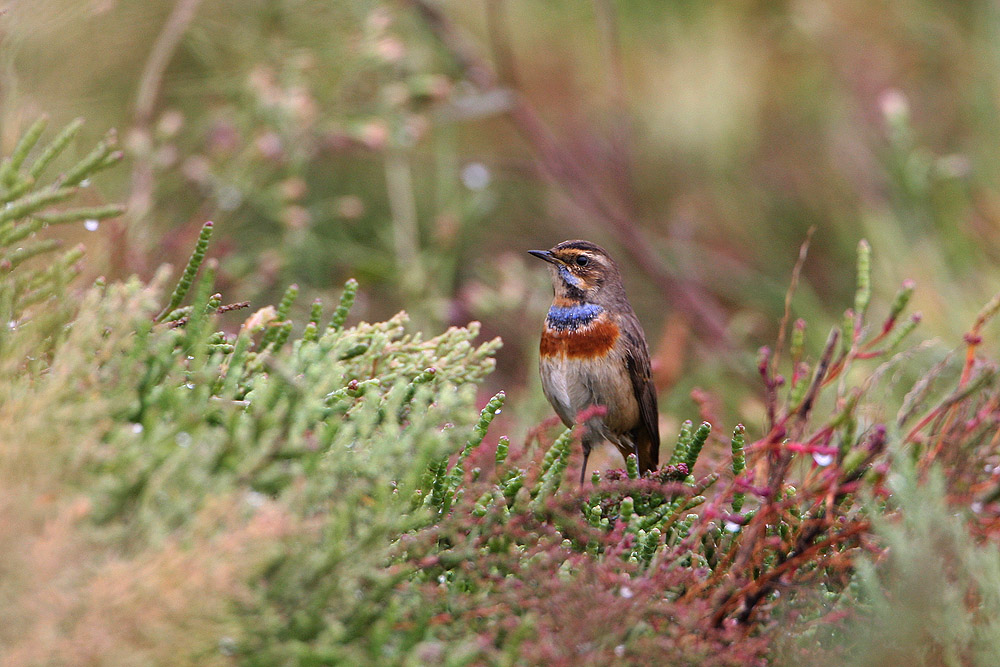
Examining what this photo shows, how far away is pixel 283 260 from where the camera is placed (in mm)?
4453

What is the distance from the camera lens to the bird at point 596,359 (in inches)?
143

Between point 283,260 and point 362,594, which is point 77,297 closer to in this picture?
point 362,594

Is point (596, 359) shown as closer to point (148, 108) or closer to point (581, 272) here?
point (581, 272)

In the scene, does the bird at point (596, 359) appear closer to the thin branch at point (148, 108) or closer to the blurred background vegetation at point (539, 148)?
the blurred background vegetation at point (539, 148)

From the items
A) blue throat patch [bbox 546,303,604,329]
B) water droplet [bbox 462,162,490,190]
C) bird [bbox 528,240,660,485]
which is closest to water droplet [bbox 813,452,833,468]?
bird [bbox 528,240,660,485]

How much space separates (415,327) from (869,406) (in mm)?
2767

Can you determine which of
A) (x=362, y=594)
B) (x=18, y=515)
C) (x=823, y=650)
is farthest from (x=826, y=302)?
(x=18, y=515)

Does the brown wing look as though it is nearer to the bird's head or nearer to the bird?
the bird

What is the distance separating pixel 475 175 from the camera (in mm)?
5746

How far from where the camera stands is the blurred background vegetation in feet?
14.8

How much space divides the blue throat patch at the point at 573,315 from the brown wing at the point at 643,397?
5.1 inches

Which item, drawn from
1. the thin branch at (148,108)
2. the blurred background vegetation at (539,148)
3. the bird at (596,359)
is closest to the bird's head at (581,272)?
the bird at (596,359)

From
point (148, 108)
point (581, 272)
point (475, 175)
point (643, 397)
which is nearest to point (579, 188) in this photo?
point (475, 175)

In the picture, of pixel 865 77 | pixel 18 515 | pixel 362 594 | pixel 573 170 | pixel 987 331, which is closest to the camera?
pixel 18 515
